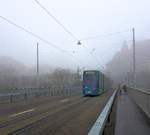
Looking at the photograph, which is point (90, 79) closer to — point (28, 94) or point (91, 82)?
point (91, 82)

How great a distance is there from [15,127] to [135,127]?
188 inches

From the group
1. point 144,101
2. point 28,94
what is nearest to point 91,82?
point 28,94

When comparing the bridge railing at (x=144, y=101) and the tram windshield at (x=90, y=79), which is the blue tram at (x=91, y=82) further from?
the bridge railing at (x=144, y=101)

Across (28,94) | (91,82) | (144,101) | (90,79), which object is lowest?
(28,94)

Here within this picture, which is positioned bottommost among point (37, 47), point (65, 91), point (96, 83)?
point (65, 91)

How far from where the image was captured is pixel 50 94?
84.2ft

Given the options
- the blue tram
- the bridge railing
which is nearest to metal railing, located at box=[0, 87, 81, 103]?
the blue tram

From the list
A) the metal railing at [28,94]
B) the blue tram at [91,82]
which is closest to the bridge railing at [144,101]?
the blue tram at [91,82]

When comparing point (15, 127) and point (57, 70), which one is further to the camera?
point (57, 70)

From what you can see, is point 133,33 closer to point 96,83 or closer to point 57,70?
point 96,83

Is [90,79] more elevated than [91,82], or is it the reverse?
[90,79]

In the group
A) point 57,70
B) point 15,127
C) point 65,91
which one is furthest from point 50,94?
point 57,70

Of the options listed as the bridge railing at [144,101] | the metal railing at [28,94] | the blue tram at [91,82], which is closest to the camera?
the bridge railing at [144,101]

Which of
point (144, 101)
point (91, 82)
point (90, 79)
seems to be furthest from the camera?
point (90, 79)
